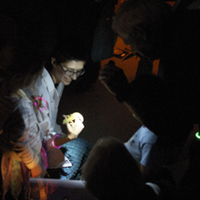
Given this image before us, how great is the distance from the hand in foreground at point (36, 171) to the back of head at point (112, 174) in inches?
28.3

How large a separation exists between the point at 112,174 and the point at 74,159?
1.07 metres

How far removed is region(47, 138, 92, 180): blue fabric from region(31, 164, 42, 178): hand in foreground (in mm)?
292

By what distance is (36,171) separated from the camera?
1.20 meters

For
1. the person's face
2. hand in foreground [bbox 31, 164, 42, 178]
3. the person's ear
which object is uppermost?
the person's ear

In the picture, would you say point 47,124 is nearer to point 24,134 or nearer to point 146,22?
point 24,134

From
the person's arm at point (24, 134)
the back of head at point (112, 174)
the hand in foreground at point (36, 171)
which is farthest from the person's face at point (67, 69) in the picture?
the back of head at point (112, 174)

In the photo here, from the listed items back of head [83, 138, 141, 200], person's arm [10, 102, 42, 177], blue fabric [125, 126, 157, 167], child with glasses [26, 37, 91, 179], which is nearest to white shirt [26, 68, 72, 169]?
child with glasses [26, 37, 91, 179]

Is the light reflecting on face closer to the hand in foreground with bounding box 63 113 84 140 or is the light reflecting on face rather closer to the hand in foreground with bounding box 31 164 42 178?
the hand in foreground with bounding box 63 113 84 140

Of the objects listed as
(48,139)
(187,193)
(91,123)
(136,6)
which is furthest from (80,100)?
(187,193)

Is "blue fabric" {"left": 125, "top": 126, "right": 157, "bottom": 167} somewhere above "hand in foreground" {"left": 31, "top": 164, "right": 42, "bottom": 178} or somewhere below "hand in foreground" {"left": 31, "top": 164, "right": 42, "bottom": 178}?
above

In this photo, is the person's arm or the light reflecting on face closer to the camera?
the person's arm

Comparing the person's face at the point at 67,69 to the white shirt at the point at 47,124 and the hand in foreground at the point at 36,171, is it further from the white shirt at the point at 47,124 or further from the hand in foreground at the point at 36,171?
the hand in foreground at the point at 36,171

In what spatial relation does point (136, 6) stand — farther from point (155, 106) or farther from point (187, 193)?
point (187, 193)

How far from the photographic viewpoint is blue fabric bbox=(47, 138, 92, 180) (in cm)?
147
